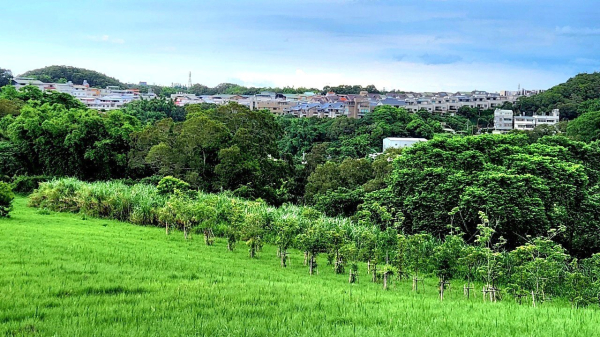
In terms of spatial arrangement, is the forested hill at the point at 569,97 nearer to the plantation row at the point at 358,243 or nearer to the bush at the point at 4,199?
the plantation row at the point at 358,243

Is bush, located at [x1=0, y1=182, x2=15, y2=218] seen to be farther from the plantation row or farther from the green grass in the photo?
the green grass

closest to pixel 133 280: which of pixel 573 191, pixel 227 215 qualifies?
pixel 227 215

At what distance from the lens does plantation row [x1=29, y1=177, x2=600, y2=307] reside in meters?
9.12

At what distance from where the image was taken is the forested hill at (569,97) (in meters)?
68.9

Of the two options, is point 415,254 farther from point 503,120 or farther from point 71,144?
point 503,120

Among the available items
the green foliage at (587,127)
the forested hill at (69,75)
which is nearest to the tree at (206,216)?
the green foliage at (587,127)

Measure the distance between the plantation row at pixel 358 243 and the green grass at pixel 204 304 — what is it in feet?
2.55

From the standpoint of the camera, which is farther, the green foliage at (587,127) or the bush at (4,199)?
the green foliage at (587,127)

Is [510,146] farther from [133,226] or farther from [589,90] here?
[589,90]

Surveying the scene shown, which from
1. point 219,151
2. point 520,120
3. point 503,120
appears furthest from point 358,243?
point 503,120

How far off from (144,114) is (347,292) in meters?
53.4

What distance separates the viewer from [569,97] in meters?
76.1

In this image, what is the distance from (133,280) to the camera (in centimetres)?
721

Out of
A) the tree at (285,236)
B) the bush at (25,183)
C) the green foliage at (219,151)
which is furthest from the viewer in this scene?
the bush at (25,183)
